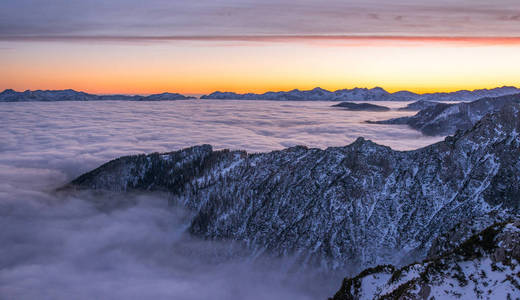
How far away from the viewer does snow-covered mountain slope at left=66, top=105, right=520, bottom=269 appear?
122 meters

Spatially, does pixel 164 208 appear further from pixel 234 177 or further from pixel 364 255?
pixel 364 255

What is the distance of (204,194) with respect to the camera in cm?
17538

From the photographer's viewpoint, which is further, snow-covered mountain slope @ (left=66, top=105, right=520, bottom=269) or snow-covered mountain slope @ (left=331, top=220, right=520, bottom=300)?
snow-covered mountain slope @ (left=66, top=105, right=520, bottom=269)

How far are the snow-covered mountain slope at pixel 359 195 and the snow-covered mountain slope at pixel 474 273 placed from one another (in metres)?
68.4

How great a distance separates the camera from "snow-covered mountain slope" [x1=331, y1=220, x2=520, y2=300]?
34562 millimetres

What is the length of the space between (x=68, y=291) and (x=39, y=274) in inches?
715

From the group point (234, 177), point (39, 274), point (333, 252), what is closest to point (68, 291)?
point (39, 274)

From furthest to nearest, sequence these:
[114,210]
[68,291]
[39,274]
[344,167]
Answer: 1. [114,210]
2. [344,167]
3. [39,274]
4. [68,291]

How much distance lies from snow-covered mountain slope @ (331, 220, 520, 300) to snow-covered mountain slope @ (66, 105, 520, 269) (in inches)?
2695

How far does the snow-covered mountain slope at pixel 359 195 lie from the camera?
121788mm

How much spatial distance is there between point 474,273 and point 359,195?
343 feet

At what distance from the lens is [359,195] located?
139375 mm

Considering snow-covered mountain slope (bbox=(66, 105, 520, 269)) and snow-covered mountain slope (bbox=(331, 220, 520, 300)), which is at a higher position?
snow-covered mountain slope (bbox=(331, 220, 520, 300))

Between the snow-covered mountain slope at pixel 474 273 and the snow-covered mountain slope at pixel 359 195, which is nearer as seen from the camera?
the snow-covered mountain slope at pixel 474 273
